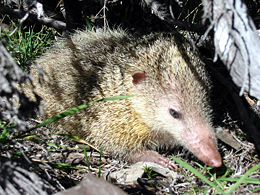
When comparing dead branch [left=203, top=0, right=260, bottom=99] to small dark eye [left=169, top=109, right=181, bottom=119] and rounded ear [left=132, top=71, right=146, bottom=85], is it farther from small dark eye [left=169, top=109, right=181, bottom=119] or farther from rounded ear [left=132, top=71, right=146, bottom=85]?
rounded ear [left=132, top=71, right=146, bottom=85]

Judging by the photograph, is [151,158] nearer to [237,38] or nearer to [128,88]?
[128,88]

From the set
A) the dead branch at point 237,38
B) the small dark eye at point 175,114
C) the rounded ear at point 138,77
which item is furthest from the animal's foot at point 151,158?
the dead branch at point 237,38

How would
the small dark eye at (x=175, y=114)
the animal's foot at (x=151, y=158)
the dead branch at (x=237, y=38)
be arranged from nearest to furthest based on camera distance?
the dead branch at (x=237, y=38), the small dark eye at (x=175, y=114), the animal's foot at (x=151, y=158)

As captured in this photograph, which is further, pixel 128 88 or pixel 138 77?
pixel 128 88

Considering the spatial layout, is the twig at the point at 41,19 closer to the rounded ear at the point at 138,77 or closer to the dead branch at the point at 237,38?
the rounded ear at the point at 138,77

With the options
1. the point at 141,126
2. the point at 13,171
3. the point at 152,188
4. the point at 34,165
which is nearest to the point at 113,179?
the point at 152,188

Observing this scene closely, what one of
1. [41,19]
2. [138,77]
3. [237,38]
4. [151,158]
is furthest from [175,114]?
[41,19]

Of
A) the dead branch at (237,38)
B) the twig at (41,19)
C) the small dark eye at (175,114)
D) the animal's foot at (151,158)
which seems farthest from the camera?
the twig at (41,19)
